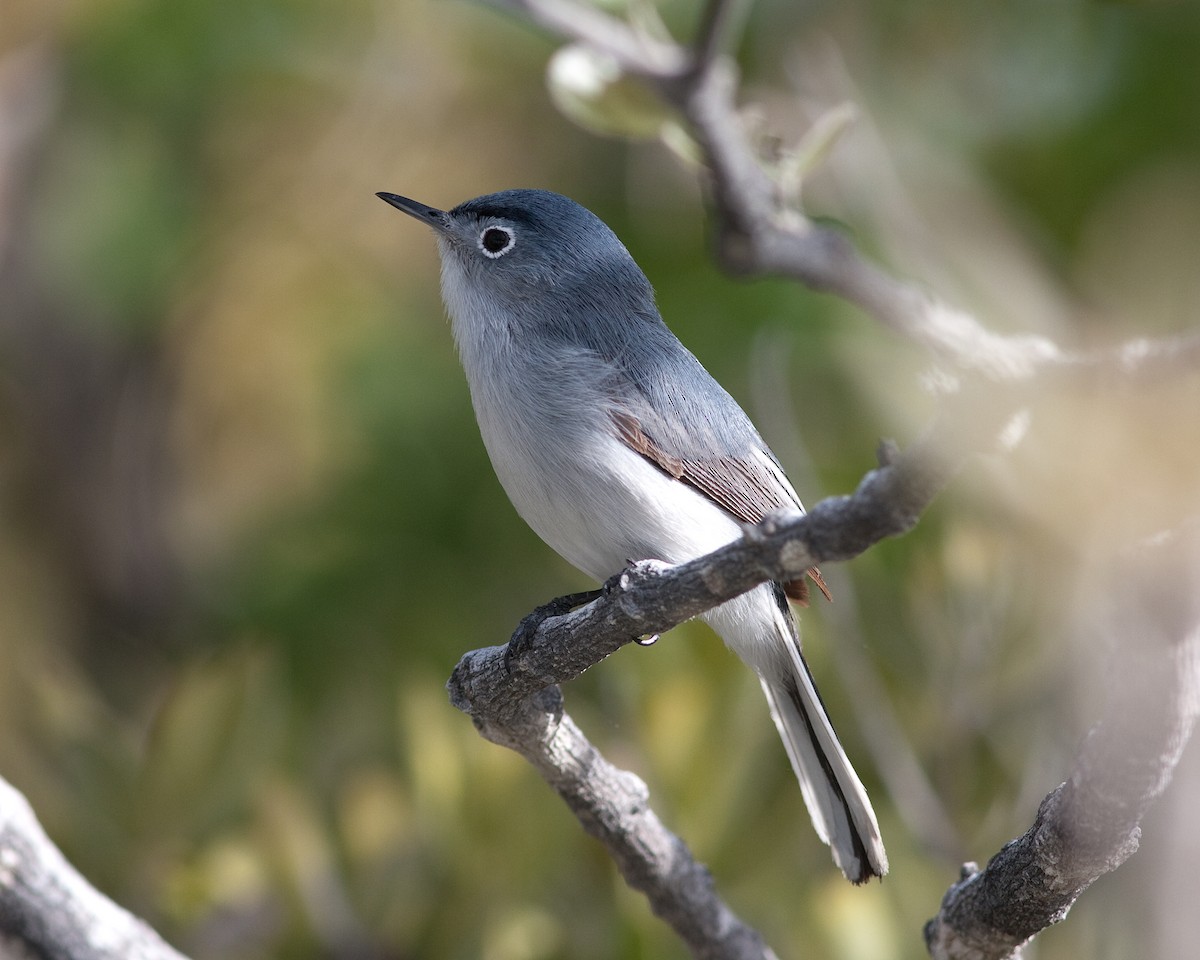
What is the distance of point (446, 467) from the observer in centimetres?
311

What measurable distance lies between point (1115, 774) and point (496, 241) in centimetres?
154

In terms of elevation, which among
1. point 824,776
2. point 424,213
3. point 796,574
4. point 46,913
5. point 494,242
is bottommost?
point 796,574

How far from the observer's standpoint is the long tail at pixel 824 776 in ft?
6.63

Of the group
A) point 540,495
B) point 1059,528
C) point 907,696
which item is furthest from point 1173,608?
point 907,696

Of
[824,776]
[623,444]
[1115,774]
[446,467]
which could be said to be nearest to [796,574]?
[1115,774]

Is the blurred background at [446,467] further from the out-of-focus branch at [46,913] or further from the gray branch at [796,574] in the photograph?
the out-of-focus branch at [46,913]

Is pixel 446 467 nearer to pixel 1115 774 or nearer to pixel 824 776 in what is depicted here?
pixel 824 776

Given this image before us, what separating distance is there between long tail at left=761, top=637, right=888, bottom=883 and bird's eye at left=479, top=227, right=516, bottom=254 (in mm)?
881

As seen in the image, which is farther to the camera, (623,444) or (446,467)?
(446,467)

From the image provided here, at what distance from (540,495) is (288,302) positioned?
1852 mm

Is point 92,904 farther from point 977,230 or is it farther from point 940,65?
point 940,65

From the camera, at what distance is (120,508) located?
11.6 ft

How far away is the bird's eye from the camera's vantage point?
7.91 ft

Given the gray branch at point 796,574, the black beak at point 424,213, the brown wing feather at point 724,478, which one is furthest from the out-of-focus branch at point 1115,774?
the black beak at point 424,213
